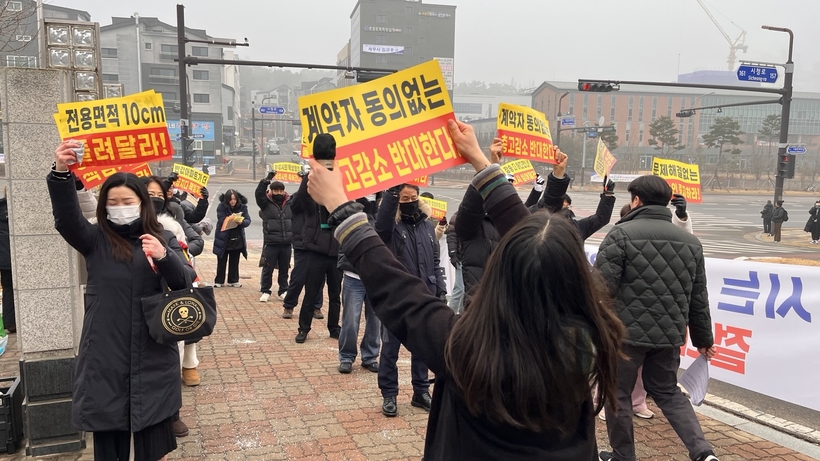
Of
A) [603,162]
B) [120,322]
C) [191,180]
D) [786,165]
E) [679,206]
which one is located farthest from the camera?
[786,165]

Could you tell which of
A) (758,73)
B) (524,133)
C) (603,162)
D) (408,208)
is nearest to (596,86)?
(758,73)

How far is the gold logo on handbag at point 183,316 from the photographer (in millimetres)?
3090

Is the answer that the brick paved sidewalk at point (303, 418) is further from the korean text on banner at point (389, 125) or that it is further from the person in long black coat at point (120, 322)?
the korean text on banner at point (389, 125)

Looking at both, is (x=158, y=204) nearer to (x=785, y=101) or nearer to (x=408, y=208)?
(x=408, y=208)

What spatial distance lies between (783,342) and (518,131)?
2.94 metres

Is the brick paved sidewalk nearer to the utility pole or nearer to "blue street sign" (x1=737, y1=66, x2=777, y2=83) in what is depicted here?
"blue street sign" (x1=737, y1=66, x2=777, y2=83)

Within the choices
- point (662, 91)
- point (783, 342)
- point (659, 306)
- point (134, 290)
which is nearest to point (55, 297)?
A: point (134, 290)

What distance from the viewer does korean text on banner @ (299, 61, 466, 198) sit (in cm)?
258

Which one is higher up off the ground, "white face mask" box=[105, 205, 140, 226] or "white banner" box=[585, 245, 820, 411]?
"white face mask" box=[105, 205, 140, 226]

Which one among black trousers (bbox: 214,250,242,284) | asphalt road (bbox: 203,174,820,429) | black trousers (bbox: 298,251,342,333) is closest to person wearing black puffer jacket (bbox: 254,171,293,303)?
black trousers (bbox: 214,250,242,284)

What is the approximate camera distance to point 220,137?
7219 cm

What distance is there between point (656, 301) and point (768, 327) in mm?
2009

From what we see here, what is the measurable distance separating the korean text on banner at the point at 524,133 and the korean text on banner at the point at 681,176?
3165 millimetres

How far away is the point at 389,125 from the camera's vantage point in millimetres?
2693
